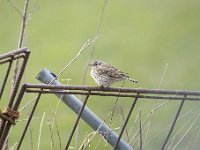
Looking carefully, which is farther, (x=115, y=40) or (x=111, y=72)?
(x=115, y=40)

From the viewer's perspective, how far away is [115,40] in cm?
920

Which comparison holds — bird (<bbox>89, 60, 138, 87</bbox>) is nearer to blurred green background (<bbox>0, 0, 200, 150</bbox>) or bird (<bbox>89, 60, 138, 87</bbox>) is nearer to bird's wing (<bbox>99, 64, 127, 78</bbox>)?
bird's wing (<bbox>99, 64, 127, 78</bbox>)

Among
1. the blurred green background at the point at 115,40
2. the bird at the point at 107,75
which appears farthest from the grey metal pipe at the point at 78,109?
the blurred green background at the point at 115,40

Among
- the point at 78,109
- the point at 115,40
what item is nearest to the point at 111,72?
the point at 78,109

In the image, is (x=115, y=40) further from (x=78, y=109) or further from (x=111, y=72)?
(x=78, y=109)

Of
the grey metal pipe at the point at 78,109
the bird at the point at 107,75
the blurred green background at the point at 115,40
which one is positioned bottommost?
the blurred green background at the point at 115,40

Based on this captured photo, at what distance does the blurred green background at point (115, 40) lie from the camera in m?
7.89

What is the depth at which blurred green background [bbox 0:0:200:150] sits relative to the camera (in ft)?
25.9

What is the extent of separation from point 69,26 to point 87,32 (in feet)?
1.49

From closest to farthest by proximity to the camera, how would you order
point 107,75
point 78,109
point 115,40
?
point 78,109 → point 107,75 → point 115,40

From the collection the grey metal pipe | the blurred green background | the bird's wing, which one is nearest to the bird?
the bird's wing

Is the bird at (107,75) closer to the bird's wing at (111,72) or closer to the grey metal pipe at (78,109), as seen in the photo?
the bird's wing at (111,72)

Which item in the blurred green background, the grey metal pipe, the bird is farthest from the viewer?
the blurred green background

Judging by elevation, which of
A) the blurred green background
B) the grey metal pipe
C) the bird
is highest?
the grey metal pipe
